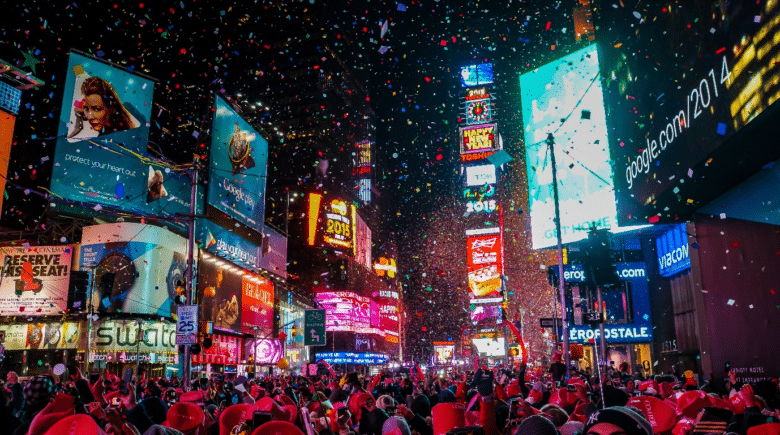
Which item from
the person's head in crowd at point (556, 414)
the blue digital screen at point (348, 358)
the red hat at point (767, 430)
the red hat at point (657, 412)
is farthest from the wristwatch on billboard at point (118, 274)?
the blue digital screen at point (348, 358)

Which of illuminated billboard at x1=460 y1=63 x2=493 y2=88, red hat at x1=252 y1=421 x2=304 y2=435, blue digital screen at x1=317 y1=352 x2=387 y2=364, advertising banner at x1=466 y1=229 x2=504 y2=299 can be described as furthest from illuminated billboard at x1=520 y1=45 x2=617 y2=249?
illuminated billboard at x1=460 y1=63 x2=493 y2=88

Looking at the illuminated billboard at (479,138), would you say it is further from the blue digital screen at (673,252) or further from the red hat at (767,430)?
the red hat at (767,430)

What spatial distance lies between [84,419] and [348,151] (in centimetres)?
10961

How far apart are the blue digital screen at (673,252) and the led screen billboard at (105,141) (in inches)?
1097

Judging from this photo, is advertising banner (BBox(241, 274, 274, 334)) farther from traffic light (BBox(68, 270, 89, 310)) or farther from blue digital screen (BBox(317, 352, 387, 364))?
traffic light (BBox(68, 270, 89, 310))

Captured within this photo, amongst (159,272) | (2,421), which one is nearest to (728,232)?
(2,421)

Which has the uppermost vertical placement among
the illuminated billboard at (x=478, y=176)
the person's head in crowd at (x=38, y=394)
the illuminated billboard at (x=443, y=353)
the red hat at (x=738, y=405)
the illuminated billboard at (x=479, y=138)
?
the illuminated billboard at (x=479, y=138)

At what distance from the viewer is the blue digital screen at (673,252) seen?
71.2ft

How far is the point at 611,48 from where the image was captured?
23.3 m

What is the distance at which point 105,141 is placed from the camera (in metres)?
34.5

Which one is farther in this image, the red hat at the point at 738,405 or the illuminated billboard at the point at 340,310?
the illuminated billboard at the point at 340,310

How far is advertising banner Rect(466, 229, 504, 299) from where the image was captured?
2943 inches

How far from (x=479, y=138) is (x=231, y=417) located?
4028 inches

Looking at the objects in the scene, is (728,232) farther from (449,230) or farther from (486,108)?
(449,230)
